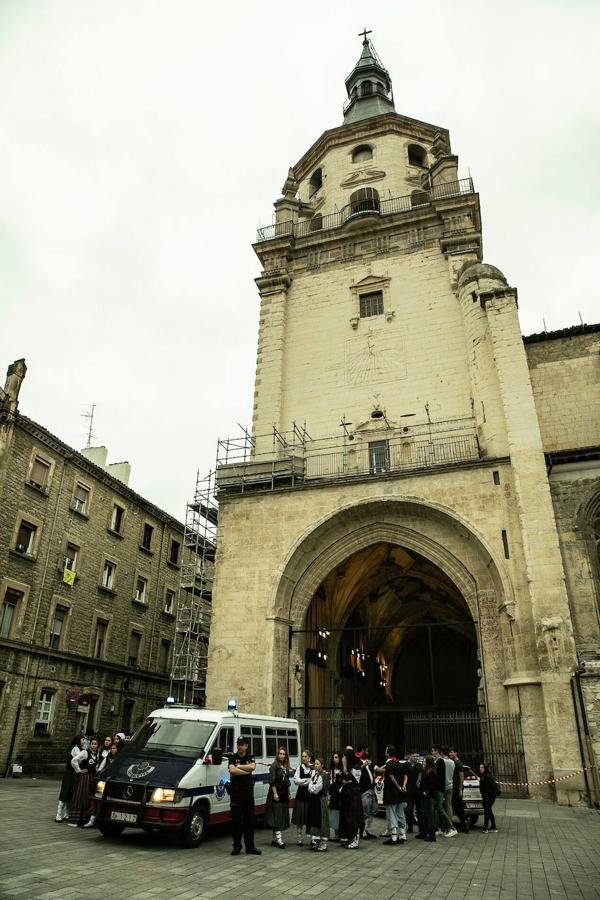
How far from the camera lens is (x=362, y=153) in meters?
31.1

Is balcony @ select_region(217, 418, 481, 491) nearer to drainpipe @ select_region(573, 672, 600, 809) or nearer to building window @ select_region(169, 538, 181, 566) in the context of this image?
drainpipe @ select_region(573, 672, 600, 809)

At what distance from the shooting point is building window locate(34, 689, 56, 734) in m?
22.4

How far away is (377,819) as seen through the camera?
1334 cm

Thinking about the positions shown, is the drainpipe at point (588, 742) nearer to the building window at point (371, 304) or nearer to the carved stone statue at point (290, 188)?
the building window at point (371, 304)

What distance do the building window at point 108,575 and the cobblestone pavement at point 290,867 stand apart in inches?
643

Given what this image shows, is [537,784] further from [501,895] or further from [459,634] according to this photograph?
[459,634]

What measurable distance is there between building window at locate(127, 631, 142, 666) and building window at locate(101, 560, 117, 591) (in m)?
2.76

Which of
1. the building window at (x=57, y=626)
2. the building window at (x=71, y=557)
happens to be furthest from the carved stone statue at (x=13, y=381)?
the building window at (x=57, y=626)

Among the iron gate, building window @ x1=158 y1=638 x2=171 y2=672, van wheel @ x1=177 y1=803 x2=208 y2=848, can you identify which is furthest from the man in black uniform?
building window @ x1=158 y1=638 x2=171 y2=672

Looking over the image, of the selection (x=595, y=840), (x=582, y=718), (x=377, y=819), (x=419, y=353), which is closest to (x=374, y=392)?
(x=419, y=353)

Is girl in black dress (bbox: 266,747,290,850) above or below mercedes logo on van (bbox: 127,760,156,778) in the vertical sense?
below

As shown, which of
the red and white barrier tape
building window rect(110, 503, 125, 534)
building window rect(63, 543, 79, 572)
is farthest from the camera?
building window rect(110, 503, 125, 534)

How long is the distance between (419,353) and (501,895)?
61.4ft

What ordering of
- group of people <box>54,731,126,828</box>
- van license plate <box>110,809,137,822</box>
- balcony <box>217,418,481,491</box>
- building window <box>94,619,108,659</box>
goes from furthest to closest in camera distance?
building window <box>94,619,108,659</box> < balcony <box>217,418,481,491</box> < group of people <box>54,731,126,828</box> < van license plate <box>110,809,137,822</box>
